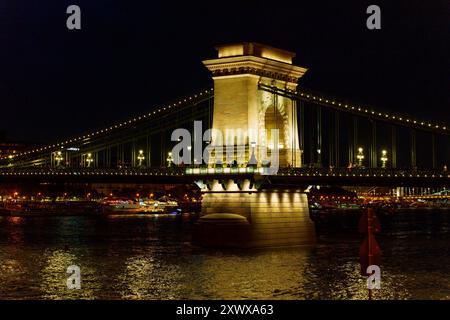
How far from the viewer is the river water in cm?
3994

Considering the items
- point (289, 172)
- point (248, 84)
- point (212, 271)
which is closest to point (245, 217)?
point (289, 172)

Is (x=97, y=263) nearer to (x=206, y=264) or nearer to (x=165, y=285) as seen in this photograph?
(x=206, y=264)

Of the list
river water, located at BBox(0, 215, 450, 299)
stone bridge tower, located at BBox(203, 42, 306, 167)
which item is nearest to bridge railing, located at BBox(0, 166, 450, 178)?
stone bridge tower, located at BBox(203, 42, 306, 167)

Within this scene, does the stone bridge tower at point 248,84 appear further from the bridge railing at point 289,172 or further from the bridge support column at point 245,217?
the bridge support column at point 245,217

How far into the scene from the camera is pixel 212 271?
1870 inches

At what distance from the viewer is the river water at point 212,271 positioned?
3994 cm

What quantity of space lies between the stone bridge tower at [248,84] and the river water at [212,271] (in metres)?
8.53

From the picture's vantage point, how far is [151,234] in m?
84.7

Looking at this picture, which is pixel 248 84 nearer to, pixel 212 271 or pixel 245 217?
pixel 245 217

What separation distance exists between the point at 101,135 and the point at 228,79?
55.4ft

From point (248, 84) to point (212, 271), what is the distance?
1695 cm

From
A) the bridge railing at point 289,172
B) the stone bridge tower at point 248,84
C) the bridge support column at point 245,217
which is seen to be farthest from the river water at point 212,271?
the stone bridge tower at point 248,84
